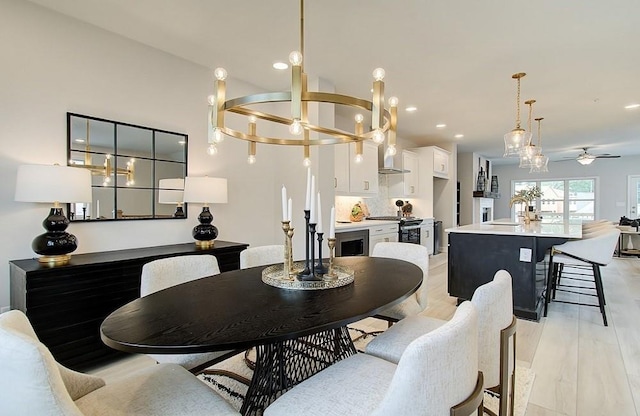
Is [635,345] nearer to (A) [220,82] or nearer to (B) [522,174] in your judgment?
(A) [220,82]

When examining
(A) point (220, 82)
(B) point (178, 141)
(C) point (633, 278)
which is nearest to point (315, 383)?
(A) point (220, 82)

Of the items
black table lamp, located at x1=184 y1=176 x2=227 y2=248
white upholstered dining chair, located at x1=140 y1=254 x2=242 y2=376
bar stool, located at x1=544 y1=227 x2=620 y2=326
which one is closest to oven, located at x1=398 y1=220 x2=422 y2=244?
bar stool, located at x1=544 y1=227 x2=620 y2=326

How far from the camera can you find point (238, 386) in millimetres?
2102

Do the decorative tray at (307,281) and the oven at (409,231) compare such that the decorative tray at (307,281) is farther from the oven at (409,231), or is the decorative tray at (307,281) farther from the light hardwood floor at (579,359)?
the oven at (409,231)

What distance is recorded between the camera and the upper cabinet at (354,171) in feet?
15.4

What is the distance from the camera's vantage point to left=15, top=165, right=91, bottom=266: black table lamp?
2.12 metres

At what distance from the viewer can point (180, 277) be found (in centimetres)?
202

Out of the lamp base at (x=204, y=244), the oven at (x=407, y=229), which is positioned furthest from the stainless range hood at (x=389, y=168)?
the lamp base at (x=204, y=244)

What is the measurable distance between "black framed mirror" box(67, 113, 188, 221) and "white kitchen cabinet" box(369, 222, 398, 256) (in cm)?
275

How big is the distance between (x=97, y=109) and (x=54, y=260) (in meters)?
1.23

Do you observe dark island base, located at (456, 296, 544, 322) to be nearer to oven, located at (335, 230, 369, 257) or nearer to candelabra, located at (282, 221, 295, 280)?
oven, located at (335, 230, 369, 257)

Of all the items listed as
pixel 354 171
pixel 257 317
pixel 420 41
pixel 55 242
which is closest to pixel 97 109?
pixel 55 242

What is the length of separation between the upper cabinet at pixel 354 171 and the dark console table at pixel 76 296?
2819 millimetres

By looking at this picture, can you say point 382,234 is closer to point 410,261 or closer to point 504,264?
point 504,264
